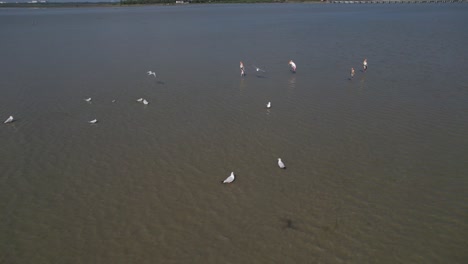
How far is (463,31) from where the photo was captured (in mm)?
35594

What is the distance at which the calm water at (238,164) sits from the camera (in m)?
8.66

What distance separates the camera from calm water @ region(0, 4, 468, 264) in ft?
28.4

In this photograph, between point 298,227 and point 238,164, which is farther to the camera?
point 238,164

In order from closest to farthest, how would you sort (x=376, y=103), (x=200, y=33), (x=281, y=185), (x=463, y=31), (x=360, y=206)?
(x=360, y=206) < (x=281, y=185) < (x=376, y=103) < (x=463, y=31) < (x=200, y=33)

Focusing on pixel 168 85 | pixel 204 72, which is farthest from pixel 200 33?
pixel 168 85

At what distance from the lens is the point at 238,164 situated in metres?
12.0

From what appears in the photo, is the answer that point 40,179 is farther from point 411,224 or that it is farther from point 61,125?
point 411,224

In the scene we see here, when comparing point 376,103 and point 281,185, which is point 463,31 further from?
point 281,185

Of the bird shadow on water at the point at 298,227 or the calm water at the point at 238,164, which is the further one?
the bird shadow on water at the point at 298,227

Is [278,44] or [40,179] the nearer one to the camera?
[40,179]

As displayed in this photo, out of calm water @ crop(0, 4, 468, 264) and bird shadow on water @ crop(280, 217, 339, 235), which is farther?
bird shadow on water @ crop(280, 217, 339, 235)

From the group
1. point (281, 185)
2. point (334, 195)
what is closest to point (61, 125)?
point (281, 185)

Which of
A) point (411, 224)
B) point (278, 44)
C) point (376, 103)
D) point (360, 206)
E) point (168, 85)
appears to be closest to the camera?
point (411, 224)

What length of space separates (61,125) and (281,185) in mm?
9300
